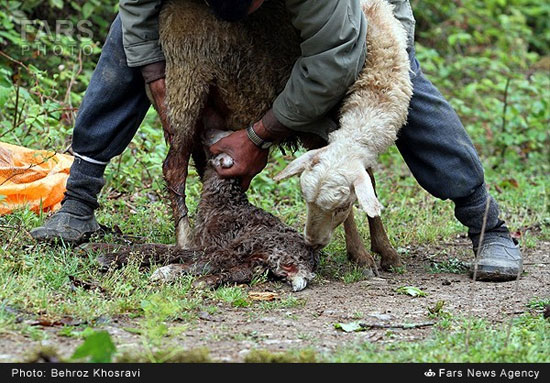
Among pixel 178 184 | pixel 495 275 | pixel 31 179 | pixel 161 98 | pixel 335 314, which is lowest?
pixel 495 275

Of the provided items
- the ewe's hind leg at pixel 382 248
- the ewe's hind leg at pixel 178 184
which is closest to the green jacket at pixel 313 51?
the ewe's hind leg at pixel 178 184

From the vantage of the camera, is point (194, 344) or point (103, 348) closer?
point (103, 348)

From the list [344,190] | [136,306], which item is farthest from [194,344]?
[344,190]

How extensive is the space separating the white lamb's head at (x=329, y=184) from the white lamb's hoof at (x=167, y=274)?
75 cm

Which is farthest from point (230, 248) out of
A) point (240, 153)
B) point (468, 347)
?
point (468, 347)

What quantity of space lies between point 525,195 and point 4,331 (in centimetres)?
533

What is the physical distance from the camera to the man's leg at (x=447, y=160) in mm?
4941

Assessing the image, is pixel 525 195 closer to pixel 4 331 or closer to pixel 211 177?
pixel 211 177

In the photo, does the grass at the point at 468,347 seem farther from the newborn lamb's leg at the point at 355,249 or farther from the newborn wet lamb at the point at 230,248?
the newborn lamb's leg at the point at 355,249

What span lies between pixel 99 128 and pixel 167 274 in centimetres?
120

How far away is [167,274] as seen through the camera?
434 centimetres

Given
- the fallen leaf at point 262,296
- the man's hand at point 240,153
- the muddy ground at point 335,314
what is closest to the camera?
the muddy ground at point 335,314

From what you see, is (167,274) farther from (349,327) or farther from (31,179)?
(31,179)

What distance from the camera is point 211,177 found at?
5.03 m
